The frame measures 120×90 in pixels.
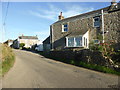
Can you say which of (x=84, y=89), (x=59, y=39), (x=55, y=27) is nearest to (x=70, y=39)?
(x=59, y=39)

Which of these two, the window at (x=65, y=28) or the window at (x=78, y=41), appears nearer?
the window at (x=78, y=41)

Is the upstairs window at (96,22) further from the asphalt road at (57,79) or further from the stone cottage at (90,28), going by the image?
the asphalt road at (57,79)

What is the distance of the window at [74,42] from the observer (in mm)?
19844

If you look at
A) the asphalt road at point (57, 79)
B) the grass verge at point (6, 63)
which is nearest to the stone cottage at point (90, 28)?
the asphalt road at point (57, 79)

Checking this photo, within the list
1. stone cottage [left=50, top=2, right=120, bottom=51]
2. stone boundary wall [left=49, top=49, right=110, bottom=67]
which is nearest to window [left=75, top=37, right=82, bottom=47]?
stone cottage [left=50, top=2, right=120, bottom=51]

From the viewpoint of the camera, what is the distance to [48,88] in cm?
614

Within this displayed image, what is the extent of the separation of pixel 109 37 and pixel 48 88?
1417 cm

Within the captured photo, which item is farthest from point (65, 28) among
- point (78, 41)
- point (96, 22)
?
point (96, 22)

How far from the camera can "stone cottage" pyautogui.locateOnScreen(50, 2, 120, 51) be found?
17.2m

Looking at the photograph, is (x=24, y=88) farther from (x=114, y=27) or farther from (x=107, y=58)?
(x=114, y=27)

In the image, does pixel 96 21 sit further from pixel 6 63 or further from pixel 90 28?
pixel 6 63

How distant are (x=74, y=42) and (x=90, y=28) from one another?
3502mm

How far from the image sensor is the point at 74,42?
20484 millimetres

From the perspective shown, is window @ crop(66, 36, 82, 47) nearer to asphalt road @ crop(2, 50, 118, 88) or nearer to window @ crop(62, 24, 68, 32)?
window @ crop(62, 24, 68, 32)
